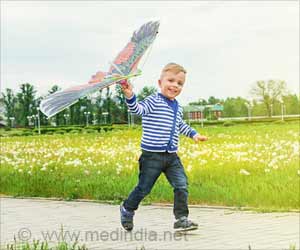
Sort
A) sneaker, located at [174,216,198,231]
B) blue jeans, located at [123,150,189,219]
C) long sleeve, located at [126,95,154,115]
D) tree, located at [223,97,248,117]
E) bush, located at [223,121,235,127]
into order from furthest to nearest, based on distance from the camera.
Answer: bush, located at [223,121,235,127]
tree, located at [223,97,248,117]
sneaker, located at [174,216,198,231]
blue jeans, located at [123,150,189,219]
long sleeve, located at [126,95,154,115]

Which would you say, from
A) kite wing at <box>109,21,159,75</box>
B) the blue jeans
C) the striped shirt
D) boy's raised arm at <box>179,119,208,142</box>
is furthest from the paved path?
kite wing at <box>109,21,159,75</box>

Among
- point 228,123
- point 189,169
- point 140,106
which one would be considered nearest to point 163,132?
point 140,106

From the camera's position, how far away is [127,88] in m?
3.59

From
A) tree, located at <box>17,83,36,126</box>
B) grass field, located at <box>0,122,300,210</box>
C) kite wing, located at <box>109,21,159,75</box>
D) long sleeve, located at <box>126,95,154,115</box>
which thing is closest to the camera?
kite wing, located at <box>109,21,159,75</box>

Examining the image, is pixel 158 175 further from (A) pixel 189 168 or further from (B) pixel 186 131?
(A) pixel 189 168

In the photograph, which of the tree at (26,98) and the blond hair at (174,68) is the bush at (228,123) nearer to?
the tree at (26,98)

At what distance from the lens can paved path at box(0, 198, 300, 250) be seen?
570 cm

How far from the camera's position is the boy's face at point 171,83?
383 cm

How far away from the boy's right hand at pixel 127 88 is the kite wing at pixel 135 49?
70mm

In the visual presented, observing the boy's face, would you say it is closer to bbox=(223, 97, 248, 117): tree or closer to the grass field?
the grass field

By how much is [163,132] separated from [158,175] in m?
0.36

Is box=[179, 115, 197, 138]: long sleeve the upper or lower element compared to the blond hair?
lower

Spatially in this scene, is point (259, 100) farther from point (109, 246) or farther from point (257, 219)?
point (109, 246)

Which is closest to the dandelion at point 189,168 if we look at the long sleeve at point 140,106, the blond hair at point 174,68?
the long sleeve at point 140,106
